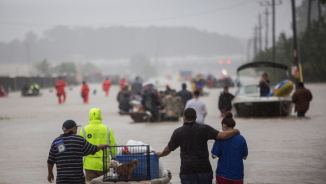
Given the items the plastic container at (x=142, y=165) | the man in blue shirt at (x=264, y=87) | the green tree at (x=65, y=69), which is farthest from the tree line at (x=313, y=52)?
the green tree at (x=65, y=69)

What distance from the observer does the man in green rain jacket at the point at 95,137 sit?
6461 mm

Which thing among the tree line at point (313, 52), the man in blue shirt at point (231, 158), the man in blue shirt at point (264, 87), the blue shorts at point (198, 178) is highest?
the tree line at point (313, 52)

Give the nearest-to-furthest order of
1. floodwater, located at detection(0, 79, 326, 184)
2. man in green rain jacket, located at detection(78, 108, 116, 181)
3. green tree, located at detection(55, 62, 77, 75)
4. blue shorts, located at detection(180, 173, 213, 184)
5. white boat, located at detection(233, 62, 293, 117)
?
blue shorts, located at detection(180, 173, 213, 184) < man in green rain jacket, located at detection(78, 108, 116, 181) < floodwater, located at detection(0, 79, 326, 184) < white boat, located at detection(233, 62, 293, 117) < green tree, located at detection(55, 62, 77, 75)

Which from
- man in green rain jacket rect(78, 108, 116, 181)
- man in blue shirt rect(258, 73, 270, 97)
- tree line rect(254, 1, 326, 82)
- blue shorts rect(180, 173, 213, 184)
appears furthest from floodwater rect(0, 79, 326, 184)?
tree line rect(254, 1, 326, 82)

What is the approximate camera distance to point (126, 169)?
561 cm

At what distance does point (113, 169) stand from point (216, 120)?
42.5 feet

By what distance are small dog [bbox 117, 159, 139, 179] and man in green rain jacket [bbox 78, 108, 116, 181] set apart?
3.10 ft

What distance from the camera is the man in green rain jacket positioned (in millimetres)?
6461

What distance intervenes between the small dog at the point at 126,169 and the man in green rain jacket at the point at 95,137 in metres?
0.94

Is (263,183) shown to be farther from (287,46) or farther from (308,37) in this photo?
(287,46)

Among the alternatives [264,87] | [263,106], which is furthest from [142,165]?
[264,87]

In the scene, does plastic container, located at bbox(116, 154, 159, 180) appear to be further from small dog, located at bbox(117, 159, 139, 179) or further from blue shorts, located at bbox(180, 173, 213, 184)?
blue shorts, located at bbox(180, 173, 213, 184)

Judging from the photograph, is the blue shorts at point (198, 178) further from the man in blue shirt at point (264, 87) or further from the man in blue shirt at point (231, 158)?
the man in blue shirt at point (264, 87)

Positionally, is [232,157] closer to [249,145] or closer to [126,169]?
[126,169]
